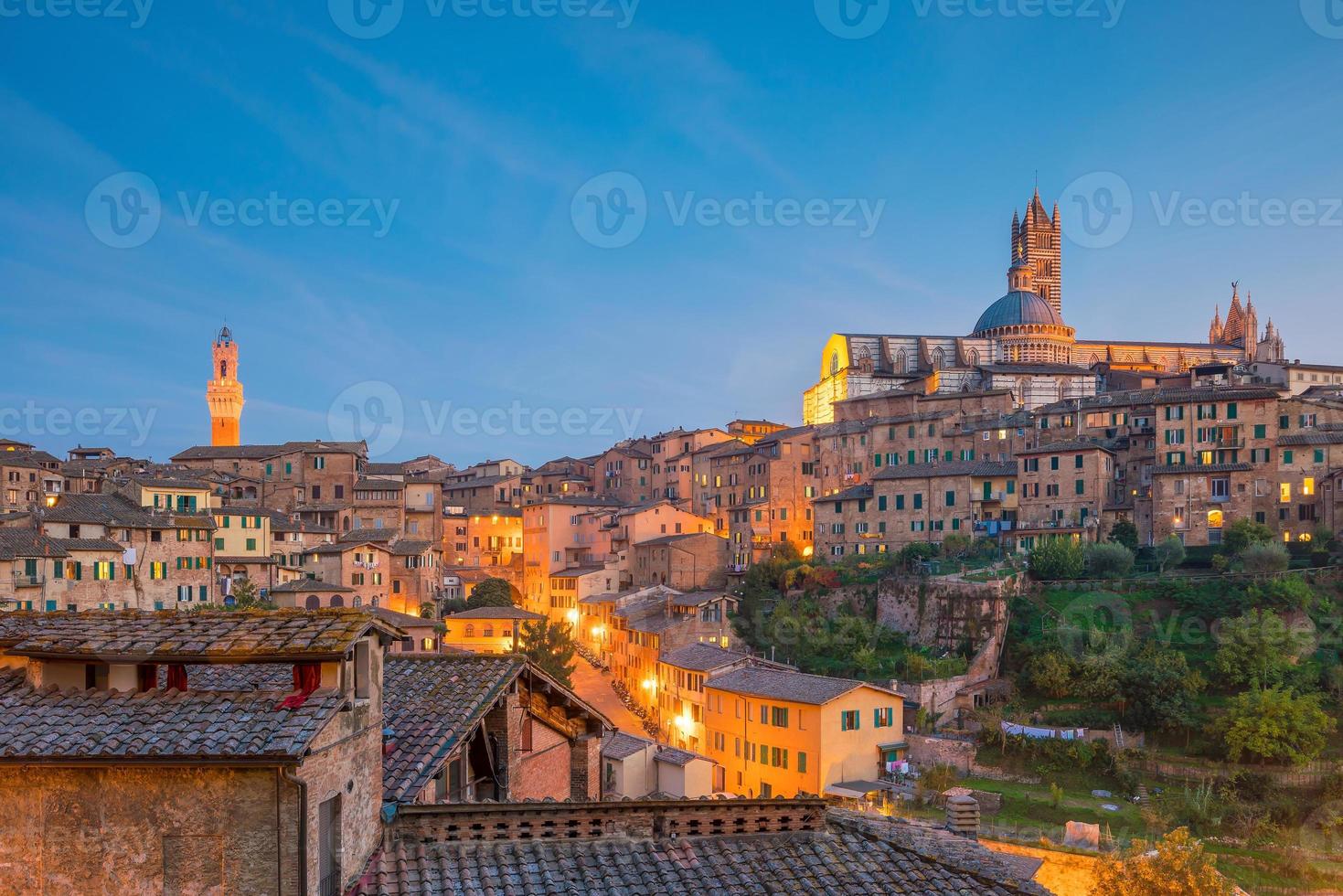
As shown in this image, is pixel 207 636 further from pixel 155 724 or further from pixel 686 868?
pixel 686 868

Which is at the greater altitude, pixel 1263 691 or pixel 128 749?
pixel 128 749

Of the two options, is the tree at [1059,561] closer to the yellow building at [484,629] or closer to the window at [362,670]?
the yellow building at [484,629]

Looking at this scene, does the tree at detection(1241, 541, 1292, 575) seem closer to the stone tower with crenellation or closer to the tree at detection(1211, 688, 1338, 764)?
the tree at detection(1211, 688, 1338, 764)

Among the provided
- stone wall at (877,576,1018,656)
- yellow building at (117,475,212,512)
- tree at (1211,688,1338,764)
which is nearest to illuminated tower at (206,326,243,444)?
yellow building at (117,475,212,512)

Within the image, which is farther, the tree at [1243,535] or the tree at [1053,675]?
the tree at [1243,535]

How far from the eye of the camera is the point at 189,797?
8797 millimetres

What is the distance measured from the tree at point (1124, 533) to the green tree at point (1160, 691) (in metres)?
16.4

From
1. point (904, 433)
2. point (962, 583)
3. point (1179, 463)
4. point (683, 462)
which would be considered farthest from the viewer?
point (683, 462)

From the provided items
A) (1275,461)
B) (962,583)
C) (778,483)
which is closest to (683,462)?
(778,483)

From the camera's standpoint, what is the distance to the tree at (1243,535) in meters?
56.7

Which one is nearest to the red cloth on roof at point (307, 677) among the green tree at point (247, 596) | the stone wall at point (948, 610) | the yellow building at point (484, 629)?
the green tree at point (247, 596)

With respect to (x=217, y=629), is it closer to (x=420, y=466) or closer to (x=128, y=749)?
(x=128, y=749)

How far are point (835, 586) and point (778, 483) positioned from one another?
19268mm

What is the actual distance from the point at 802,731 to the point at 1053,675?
14.8 m
